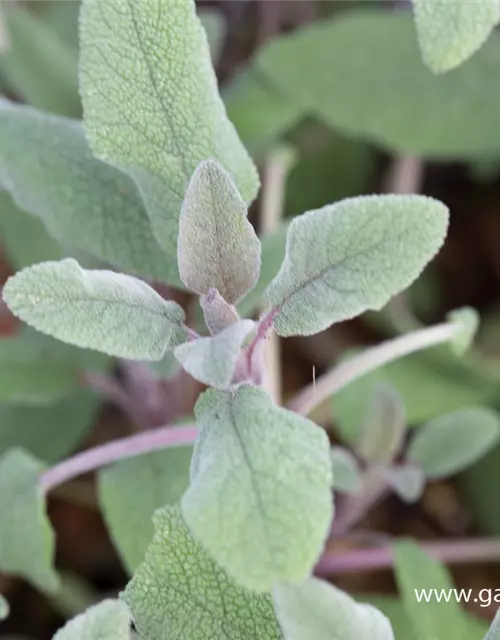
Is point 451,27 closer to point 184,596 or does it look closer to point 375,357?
point 375,357

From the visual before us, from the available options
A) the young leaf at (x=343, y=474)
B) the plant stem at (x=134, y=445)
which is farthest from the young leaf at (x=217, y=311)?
the young leaf at (x=343, y=474)

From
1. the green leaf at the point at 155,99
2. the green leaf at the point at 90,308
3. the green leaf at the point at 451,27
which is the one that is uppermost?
the green leaf at the point at 451,27

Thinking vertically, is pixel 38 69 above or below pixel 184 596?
above

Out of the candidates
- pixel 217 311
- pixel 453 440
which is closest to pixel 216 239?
pixel 217 311

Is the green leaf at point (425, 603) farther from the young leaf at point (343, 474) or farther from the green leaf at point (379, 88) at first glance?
the green leaf at point (379, 88)

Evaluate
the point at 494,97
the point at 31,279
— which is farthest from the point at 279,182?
the point at 31,279

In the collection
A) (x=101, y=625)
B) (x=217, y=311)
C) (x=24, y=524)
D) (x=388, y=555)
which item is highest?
(x=217, y=311)
